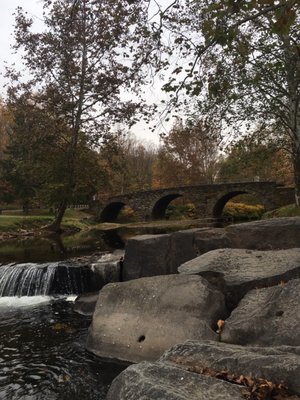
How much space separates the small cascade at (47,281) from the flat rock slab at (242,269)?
5765 millimetres

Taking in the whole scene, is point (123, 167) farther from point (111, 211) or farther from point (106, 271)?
point (111, 211)

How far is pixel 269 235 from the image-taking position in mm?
9156

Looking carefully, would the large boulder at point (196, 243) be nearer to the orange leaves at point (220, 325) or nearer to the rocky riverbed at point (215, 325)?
the rocky riverbed at point (215, 325)

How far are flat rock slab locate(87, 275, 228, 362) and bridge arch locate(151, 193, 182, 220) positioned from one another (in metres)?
38.1

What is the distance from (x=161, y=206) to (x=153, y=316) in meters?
A: 42.4

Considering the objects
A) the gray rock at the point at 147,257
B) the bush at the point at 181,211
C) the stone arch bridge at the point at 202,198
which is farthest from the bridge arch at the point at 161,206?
the gray rock at the point at 147,257

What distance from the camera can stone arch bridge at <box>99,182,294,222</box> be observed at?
3894cm

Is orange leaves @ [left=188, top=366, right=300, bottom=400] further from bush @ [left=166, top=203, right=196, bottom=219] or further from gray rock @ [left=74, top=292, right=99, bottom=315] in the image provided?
bush @ [left=166, top=203, right=196, bottom=219]

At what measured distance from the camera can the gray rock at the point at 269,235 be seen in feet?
29.5

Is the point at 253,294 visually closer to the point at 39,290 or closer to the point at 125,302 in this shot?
the point at 125,302

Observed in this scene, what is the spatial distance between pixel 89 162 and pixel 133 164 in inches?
1680

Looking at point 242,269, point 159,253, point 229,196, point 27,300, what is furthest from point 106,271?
point 229,196

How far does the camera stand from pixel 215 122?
17.6m

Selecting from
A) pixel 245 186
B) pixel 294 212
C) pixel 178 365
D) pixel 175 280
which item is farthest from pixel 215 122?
pixel 245 186
